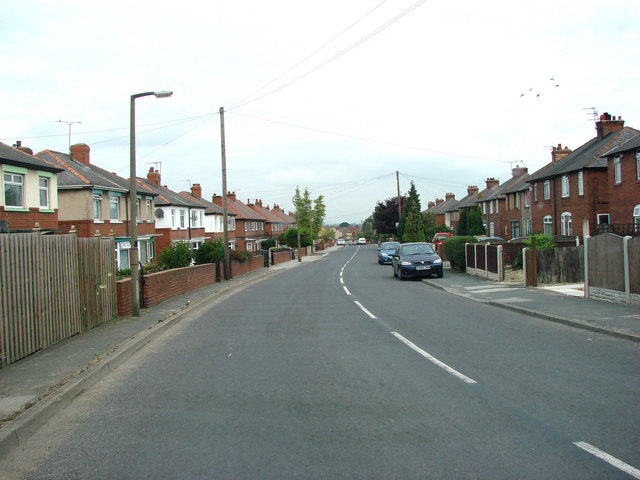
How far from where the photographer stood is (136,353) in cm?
912

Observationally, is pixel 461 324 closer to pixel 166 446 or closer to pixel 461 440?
pixel 461 440

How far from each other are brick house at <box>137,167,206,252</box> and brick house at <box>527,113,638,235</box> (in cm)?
2637

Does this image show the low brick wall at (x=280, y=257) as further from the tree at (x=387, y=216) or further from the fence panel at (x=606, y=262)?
the fence panel at (x=606, y=262)

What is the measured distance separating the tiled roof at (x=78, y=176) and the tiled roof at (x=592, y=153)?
28.6 metres

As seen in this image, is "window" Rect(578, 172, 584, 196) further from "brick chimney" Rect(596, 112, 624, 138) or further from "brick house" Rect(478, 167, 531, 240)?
"brick house" Rect(478, 167, 531, 240)

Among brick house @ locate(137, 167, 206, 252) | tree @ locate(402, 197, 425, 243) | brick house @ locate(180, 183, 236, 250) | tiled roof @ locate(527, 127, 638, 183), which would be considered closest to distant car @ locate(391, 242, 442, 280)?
tiled roof @ locate(527, 127, 638, 183)

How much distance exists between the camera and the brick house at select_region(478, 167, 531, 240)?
1805 inches

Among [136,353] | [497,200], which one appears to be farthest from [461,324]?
[497,200]

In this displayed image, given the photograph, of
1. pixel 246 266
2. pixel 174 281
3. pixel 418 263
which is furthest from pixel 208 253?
pixel 418 263

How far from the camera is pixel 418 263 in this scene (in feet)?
78.3

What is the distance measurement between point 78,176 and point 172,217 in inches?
605

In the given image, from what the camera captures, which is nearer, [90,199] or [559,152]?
[90,199]

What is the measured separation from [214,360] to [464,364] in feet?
A: 12.5

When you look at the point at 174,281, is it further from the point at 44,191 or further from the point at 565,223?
the point at 565,223
